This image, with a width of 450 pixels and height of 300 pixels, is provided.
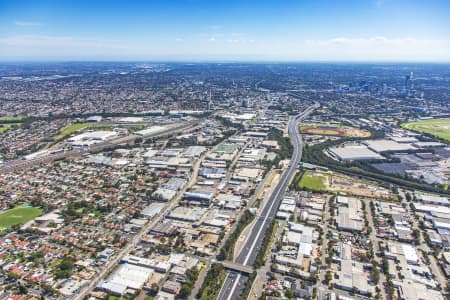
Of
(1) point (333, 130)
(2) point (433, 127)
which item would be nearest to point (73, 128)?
(1) point (333, 130)

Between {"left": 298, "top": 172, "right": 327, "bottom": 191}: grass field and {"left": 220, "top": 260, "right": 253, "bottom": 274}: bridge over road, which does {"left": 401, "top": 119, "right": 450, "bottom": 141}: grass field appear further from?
{"left": 220, "top": 260, "right": 253, "bottom": 274}: bridge over road

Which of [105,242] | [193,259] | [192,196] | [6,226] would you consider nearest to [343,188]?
[192,196]

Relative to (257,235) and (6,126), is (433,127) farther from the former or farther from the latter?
(6,126)

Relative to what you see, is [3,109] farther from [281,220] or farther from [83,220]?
[281,220]

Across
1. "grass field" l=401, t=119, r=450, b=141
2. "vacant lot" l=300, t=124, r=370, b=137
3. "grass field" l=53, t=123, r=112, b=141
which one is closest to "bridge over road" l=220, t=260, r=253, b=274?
"vacant lot" l=300, t=124, r=370, b=137

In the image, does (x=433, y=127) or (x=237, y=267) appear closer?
(x=237, y=267)

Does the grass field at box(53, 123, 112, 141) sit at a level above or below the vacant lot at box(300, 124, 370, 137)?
above

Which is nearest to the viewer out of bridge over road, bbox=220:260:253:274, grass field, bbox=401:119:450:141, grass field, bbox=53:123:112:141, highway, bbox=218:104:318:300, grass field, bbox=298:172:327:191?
highway, bbox=218:104:318:300
